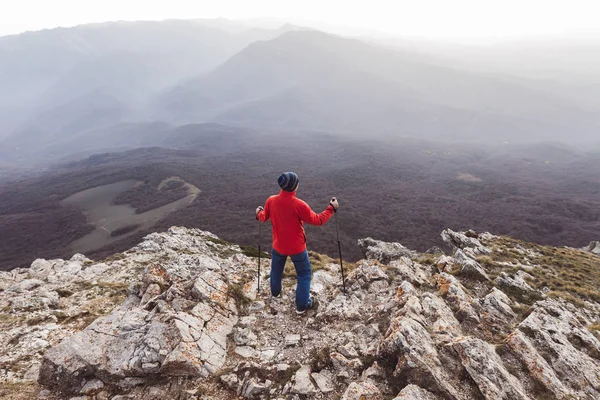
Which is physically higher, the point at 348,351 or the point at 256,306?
the point at 348,351

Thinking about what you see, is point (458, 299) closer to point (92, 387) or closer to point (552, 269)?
point (92, 387)

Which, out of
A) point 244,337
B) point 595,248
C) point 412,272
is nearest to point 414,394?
point 244,337

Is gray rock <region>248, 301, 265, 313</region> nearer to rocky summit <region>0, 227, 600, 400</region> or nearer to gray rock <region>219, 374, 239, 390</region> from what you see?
rocky summit <region>0, 227, 600, 400</region>

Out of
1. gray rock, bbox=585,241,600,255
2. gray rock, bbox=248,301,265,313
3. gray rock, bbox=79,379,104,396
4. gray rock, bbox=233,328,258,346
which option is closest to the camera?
gray rock, bbox=79,379,104,396

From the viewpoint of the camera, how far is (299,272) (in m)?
8.22

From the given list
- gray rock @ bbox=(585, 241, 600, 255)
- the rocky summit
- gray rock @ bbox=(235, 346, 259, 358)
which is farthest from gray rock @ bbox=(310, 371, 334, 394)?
gray rock @ bbox=(585, 241, 600, 255)

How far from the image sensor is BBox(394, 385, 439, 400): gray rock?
538cm

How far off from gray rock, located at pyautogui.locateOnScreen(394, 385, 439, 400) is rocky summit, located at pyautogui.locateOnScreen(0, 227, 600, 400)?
0.08 ft

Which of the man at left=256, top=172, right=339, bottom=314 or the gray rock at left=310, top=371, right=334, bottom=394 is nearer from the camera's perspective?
the gray rock at left=310, top=371, right=334, bottom=394

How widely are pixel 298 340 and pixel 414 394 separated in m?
3.05

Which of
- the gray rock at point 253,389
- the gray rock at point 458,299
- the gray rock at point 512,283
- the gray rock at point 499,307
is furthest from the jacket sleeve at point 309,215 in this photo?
the gray rock at point 512,283

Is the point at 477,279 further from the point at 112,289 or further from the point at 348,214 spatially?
the point at 348,214

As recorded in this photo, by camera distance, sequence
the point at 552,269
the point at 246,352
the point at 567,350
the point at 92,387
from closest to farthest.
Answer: the point at 92,387, the point at 246,352, the point at 567,350, the point at 552,269

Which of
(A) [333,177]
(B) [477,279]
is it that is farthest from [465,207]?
(B) [477,279]
